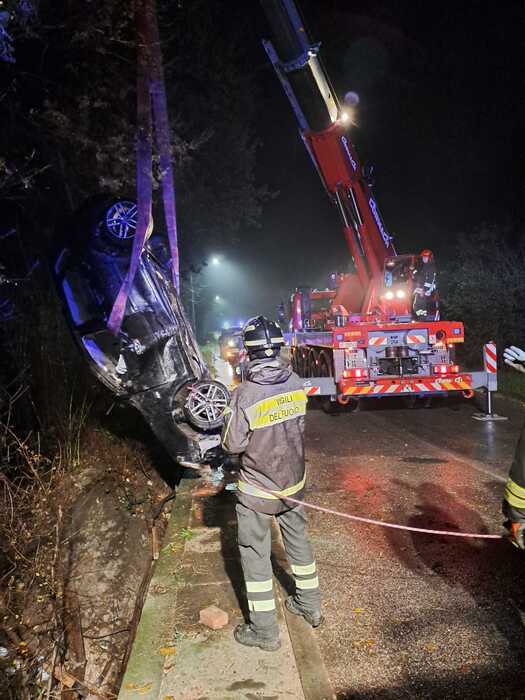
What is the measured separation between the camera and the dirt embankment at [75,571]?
324 cm

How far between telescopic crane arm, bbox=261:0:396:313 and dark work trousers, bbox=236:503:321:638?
7.17 metres

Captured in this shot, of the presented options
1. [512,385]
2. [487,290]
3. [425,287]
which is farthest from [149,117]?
[487,290]

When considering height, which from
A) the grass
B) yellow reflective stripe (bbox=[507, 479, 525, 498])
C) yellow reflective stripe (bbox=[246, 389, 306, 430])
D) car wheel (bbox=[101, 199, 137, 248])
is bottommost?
the grass

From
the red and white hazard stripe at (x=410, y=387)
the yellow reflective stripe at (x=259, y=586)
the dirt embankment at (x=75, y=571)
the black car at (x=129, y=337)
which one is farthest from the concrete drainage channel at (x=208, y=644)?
the red and white hazard stripe at (x=410, y=387)

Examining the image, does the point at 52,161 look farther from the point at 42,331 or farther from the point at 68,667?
the point at 68,667

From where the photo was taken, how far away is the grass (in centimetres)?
1082

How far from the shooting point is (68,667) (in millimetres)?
3234

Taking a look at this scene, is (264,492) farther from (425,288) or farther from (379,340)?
(425,288)

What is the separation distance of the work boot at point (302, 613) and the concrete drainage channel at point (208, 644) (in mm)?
38

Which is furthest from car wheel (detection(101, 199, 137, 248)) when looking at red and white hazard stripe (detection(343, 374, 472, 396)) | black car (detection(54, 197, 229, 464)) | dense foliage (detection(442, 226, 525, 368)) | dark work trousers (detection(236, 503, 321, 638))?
dense foliage (detection(442, 226, 525, 368))

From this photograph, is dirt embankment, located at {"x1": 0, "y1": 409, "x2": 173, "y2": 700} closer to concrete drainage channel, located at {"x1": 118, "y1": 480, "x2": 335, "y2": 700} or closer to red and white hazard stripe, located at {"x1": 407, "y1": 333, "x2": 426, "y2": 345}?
concrete drainage channel, located at {"x1": 118, "y1": 480, "x2": 335, "y2": 700}

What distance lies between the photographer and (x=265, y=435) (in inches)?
119

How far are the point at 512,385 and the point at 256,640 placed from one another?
10204mm

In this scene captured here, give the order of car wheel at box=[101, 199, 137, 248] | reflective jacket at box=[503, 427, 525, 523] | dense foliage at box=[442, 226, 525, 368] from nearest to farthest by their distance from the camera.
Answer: reflective jacket at box=[503, 427, 525, 523] < car wheel at box=[101, 199, 137, 248] < dense foliage at box=[442, 226, 525, 368]
